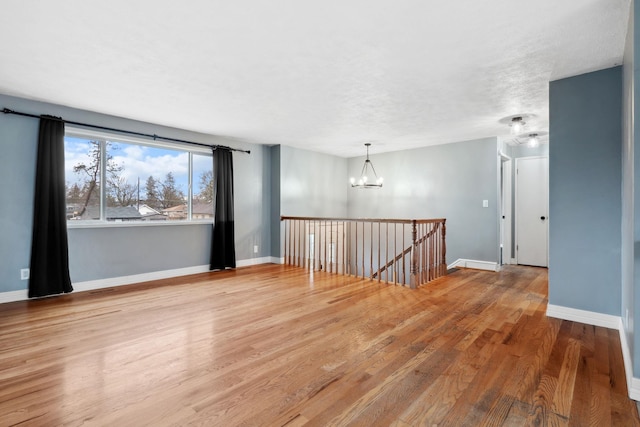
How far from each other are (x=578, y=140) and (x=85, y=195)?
229 inches

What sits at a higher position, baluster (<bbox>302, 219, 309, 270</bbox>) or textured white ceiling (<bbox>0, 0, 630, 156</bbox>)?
textured white ceiling (<bbox>0, 0, 630, 156</bbox>)

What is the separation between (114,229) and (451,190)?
581 cm

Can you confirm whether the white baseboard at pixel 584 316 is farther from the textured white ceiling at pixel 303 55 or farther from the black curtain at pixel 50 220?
the black curtain at pixel 50 220

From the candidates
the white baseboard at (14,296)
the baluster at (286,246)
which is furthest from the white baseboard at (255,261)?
the white baseboard at (14,296)

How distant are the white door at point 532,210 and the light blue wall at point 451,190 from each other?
3.39 ft

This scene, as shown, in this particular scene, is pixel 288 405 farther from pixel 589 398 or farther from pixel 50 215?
pixel 50 215

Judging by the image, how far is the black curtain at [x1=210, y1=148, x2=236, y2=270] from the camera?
18.1ft

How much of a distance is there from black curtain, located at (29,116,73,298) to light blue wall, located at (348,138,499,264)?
226 inches

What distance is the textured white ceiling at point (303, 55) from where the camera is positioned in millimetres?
2117

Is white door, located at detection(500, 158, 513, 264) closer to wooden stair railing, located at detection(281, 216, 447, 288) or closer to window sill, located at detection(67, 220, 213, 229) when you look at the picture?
wooden stair railing, located at detection(281, 216, 447, 288)

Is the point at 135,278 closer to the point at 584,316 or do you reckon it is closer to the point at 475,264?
the point at 584,316

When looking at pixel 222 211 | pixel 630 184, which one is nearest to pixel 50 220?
pixel 222 211

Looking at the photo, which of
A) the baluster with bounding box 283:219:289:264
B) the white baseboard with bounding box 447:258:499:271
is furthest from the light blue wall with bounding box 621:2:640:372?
the baluster with bounding box 283:219:289:264

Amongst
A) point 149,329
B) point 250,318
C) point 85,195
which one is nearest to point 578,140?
point 250,318
